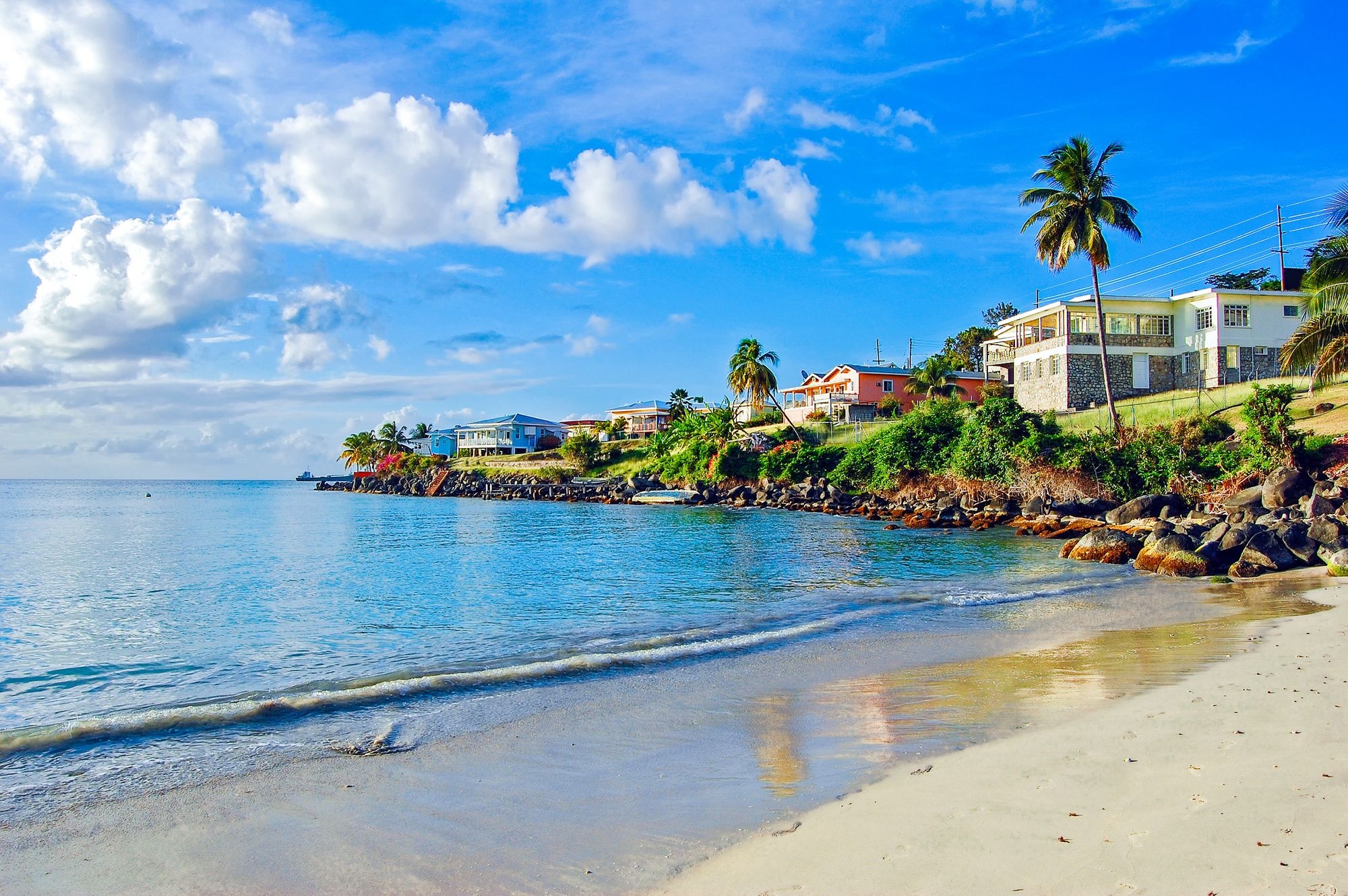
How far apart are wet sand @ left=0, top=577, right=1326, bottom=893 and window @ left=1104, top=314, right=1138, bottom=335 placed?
49.1 m

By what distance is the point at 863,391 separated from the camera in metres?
72.5

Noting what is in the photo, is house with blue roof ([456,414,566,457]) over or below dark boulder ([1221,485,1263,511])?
over

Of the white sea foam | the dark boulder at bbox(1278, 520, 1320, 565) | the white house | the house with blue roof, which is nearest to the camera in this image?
the white sea foam

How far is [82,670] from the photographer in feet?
40.0

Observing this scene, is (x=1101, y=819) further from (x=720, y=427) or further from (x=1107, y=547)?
(x=720, y=427)

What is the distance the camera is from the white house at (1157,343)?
50.1 meters

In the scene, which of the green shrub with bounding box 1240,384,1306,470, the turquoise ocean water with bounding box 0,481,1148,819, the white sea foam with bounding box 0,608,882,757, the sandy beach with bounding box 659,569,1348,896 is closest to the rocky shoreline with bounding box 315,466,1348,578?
the green shrub with bounding box 1240,384,1306,470

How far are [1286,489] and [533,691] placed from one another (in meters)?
26.8

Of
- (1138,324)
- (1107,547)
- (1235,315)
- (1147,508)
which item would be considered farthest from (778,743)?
(1138,324)

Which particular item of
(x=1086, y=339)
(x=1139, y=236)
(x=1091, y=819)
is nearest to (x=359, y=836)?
(x=1091, y=819)

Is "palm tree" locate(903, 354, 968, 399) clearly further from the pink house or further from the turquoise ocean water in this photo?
the turquoise ocean water

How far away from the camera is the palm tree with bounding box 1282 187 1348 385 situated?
25.8m

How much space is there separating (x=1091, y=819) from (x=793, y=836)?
202 cm

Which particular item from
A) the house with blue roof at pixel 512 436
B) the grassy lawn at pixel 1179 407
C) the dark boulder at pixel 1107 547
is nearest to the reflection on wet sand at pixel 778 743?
the dark boulder at pixel 1107 547
